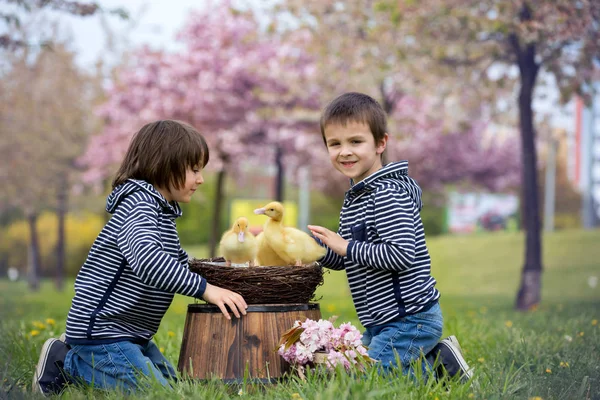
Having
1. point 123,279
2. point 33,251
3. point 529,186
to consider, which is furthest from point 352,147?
point 33,251

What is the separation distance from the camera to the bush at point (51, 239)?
64.6ft

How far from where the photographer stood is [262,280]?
115 inches

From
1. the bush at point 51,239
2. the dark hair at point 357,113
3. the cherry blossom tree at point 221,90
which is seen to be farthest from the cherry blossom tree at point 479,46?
the bush at point 51,239

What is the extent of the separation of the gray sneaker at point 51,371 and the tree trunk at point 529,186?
726 centimetres

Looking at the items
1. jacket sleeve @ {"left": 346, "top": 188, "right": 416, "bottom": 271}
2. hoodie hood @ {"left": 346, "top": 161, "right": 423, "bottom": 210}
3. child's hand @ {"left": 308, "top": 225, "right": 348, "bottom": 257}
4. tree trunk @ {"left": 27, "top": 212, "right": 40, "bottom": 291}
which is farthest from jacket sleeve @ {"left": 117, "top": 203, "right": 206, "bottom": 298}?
tree trunk @ {"left": 27, "top": 212, "right": 40, "bottom": 291}

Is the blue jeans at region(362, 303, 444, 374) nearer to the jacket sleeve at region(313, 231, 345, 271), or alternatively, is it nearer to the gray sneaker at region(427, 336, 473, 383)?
the gray sneaker at region(427, 336, 473, 383)

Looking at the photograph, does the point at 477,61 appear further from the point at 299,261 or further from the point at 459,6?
the point at 299,261

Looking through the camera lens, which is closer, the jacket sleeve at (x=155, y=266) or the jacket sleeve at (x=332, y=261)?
the jacket sleeve at (x=155, y=266)

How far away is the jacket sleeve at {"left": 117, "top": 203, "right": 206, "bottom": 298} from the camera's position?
9.25 feet

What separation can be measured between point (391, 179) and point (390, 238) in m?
0.30

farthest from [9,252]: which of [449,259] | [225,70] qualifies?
[449,259]

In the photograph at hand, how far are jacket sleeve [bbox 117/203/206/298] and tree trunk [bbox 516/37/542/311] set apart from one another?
7.22 meters

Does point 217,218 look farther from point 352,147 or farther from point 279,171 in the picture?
point 352,147

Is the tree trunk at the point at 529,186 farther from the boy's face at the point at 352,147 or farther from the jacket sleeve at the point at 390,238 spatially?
the jacket sleeve at the point at 390,238
